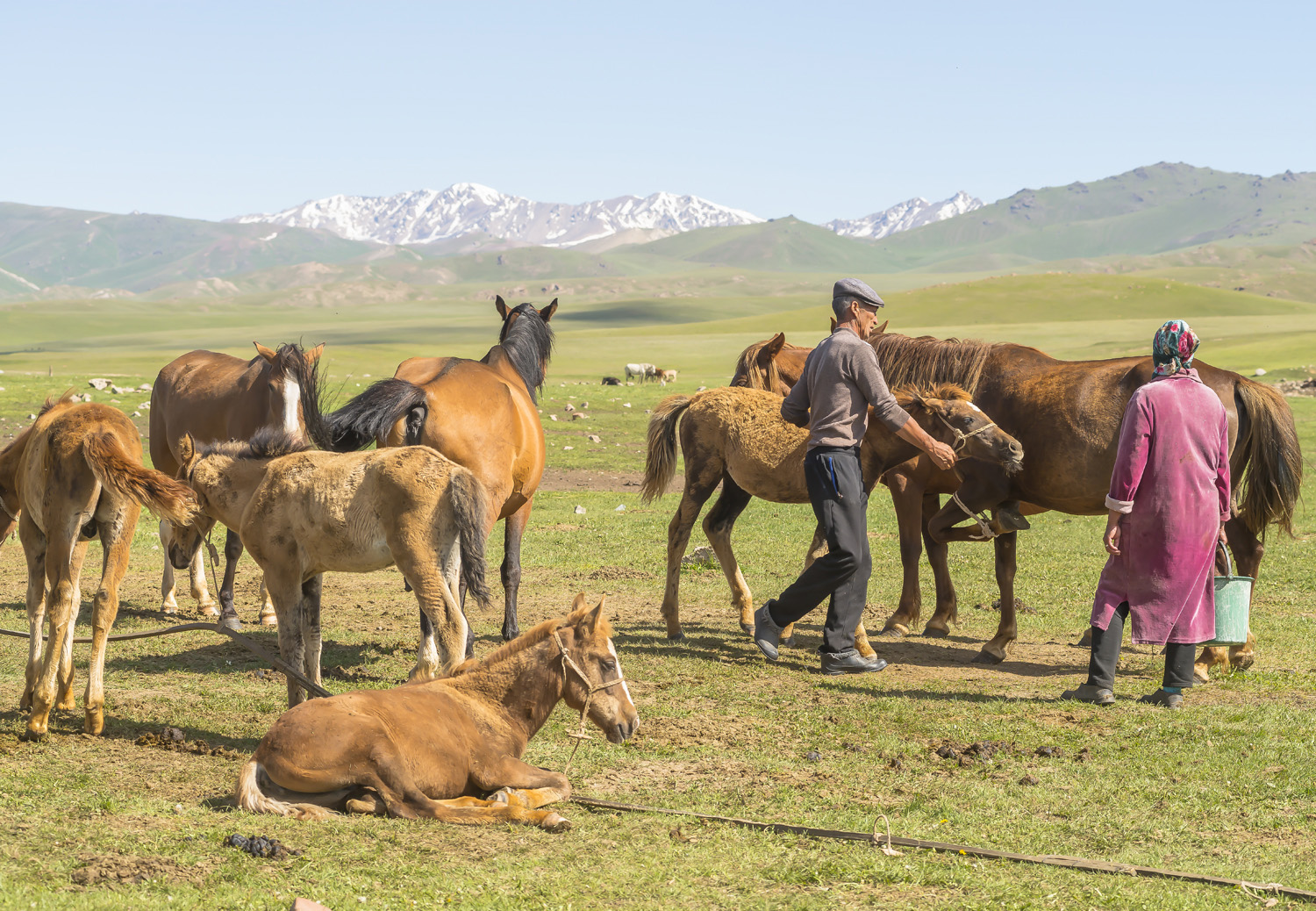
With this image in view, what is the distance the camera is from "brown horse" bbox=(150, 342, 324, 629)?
9484 mm

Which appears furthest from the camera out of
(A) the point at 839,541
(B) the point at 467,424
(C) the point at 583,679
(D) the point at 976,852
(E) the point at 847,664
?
(B) the point at 467,424

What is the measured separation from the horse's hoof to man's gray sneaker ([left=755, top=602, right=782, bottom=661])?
3850 mm

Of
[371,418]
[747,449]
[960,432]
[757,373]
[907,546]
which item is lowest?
[907,546]

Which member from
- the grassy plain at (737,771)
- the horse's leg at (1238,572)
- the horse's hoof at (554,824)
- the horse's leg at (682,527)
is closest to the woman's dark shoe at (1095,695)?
the grassy plain at (737,771)

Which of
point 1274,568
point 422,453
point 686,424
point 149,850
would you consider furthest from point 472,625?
point 1274,568

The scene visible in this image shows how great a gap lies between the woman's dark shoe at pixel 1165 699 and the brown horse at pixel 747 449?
212 centimetres

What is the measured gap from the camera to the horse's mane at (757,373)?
37.3 ft

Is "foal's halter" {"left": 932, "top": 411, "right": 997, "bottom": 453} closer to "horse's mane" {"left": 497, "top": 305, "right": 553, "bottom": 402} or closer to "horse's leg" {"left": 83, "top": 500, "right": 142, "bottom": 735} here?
"horse's mane" {"left": 497, "top": 305, "right": 553, "bottom": 402}

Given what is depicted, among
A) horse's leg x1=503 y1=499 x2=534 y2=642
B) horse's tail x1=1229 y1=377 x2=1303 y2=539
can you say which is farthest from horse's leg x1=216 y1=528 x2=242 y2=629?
horse's tail x1=1229 y1=377 x2=1303 y2=539

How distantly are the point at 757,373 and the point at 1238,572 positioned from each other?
4.73 meters

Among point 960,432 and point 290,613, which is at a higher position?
point 960,432

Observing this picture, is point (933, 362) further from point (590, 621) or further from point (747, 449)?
point (590, 621)

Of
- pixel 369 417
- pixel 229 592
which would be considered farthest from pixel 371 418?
pixel 229 592

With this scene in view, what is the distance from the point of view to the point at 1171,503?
7500 millimetres
